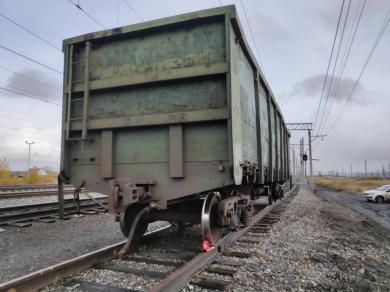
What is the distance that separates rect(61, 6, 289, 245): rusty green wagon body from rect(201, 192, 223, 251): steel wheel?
0.71ft

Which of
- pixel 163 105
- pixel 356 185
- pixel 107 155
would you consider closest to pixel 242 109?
pixel 163 105

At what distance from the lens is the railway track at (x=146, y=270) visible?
338 centimetres

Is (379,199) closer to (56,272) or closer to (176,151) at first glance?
(176,151)

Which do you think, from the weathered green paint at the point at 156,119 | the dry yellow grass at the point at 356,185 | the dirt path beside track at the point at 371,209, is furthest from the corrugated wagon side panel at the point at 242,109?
the dry yellow grass at the point at 356,185

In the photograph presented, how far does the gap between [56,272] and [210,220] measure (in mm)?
2010

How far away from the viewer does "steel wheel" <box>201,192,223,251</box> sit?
3809 mm

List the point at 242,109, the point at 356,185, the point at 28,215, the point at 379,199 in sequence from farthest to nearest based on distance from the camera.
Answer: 1. the point at 356,185
2. the point at 379,199
3. the point at 28,215
4. the point at 242,109

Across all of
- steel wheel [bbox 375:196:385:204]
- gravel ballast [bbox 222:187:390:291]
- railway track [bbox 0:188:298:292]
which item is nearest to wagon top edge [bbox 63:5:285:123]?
railway track [bbox 0:188:298:292]

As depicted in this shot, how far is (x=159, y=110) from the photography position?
438cm

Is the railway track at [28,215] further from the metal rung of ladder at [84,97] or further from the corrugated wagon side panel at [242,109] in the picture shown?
the corrugated wagon side panel at [242,109]

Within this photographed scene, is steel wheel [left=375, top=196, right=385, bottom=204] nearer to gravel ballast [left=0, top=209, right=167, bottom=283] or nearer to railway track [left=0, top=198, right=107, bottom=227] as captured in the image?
gravel ballast [left=0, top=209, right=167, bottom=283]

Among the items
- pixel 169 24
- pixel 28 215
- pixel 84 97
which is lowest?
pixel 28 215

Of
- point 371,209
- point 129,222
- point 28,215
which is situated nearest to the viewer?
point 129,222

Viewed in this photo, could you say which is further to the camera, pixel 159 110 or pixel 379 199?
pixel 379 199
